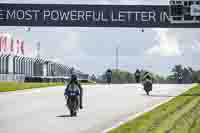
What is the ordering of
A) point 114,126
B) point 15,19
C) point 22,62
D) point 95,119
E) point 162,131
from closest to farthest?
point 162,131
point 114,126
point 95,119
point 15,19
point 22,62

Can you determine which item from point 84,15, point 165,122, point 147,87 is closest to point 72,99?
point 165,122

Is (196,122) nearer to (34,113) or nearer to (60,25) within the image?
(34,113)

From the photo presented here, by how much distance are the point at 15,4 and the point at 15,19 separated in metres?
1.09

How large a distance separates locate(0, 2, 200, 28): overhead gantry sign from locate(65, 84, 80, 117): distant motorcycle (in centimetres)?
2729

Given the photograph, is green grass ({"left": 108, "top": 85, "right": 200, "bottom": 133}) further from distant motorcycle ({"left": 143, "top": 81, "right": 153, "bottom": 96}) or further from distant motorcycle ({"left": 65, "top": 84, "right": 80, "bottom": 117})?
distant motorcycle ({"left": 143, "top": 81, "right": 153, "bottom": 96})

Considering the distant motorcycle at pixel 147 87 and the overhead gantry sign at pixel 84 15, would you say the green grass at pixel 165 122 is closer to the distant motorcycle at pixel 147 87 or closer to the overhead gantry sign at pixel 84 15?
the distant motorcycle at pixel 147 87

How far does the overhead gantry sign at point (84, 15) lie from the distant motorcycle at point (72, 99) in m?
27.3

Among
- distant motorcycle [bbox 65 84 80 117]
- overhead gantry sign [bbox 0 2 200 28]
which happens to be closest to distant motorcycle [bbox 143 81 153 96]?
overhead gantry sign [bbox 0 2 200 28]

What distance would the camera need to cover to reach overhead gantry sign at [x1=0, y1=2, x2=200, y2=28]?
4788cm

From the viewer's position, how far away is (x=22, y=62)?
55031 mm

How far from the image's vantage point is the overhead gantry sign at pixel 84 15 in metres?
47.9

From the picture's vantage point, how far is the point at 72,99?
20953 millimetres

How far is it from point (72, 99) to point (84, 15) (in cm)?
2747

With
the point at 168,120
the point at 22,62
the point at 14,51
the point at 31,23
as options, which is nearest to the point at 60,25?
the point at 31,23
